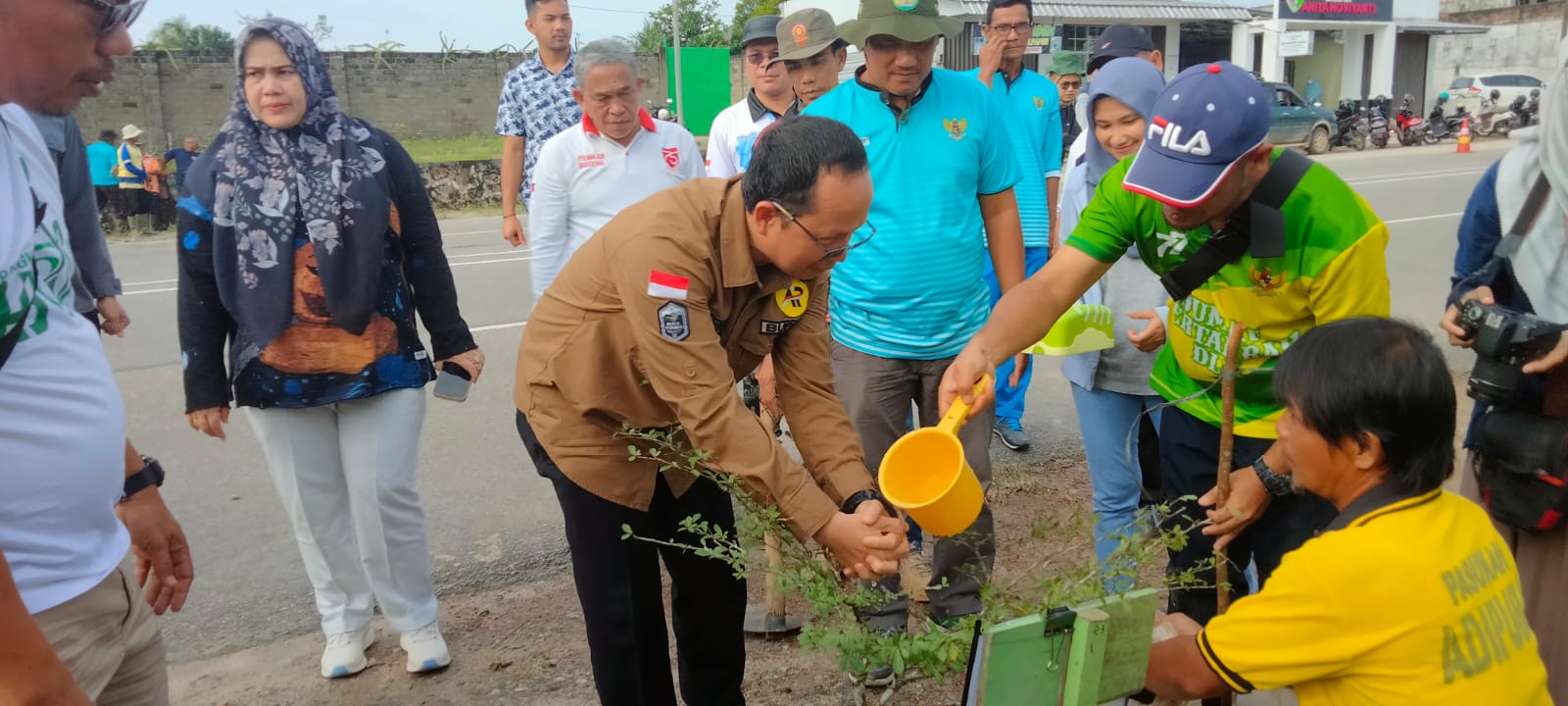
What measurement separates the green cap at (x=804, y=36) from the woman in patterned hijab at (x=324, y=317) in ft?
6.03

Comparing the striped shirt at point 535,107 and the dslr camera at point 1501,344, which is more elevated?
the striped shirt at point 535,107

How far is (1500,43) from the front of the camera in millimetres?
35594

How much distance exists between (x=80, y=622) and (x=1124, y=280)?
291 centimetres

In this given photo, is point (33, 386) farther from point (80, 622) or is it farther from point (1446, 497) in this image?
point (1446, 497)

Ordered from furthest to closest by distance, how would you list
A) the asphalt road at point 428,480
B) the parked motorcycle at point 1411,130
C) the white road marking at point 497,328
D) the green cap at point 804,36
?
the parked motorcycle at point 1411,130 → the white road marking at point 497,328 → the green cap at point 804,36 → the asphalt road at point 428,480

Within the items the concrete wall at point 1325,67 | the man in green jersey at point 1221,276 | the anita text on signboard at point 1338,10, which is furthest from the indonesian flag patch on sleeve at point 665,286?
the concrete wall at point 1325,67

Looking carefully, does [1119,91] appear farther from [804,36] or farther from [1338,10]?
[1338,10]

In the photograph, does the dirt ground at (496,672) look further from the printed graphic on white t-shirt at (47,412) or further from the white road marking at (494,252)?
the white road marking at (494,252)

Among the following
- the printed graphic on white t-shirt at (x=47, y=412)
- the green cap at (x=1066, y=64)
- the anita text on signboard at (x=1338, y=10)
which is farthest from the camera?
the anita text on signboard at (x=1338, y=10)

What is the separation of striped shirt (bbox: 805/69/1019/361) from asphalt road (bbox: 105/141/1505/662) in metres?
1.66

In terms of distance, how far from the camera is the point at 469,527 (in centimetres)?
442

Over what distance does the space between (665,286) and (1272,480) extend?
1.34m

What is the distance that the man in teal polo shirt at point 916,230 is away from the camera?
332 cm

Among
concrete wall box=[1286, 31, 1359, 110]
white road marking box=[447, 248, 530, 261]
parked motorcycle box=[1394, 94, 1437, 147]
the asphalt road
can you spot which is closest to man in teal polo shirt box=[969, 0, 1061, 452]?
the asphalt road
